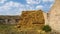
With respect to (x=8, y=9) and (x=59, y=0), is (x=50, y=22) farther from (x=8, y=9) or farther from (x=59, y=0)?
(x=8, y=9)

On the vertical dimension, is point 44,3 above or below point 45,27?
above

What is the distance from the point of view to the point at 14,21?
13016mm

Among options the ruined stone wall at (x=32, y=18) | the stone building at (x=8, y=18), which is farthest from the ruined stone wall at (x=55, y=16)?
the stone building at (x=8, y=18)

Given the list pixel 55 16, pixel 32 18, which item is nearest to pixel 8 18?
pixel 32 18

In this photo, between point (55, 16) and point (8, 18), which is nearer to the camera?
point (55, 16)

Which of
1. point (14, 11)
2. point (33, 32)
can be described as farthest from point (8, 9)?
point (33, 32)

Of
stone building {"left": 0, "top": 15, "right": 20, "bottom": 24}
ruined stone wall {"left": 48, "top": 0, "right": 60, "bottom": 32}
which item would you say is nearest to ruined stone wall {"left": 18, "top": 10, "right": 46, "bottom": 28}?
stone building {"left": 0, "top": 15, "right": 20, "bottom": 24}

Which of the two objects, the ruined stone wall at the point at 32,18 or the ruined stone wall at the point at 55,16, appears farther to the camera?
the ruined stone wall at the point at 32,18

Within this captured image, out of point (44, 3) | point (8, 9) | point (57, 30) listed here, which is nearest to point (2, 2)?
point (8, 9)

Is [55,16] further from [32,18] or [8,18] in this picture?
[8,18]

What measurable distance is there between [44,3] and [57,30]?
47.7 inches

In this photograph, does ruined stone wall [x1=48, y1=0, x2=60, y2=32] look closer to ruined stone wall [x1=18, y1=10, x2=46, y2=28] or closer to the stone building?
ruined stone wall [x1=18, y1=10, x2=46, y2=28]

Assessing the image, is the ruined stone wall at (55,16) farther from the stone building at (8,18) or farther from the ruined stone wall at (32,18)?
the stone building at (8,18)

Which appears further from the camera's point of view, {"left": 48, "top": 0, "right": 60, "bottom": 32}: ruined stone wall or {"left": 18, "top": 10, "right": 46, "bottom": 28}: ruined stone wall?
{"left": 18, "top": 10, "right": 46, "bottom": 28}: ruined stone wall
